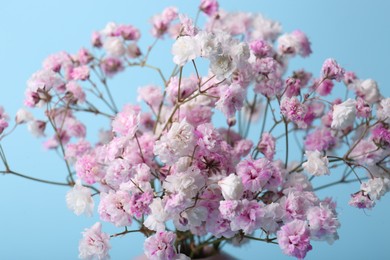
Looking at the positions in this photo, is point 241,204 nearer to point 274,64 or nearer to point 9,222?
point 274,64

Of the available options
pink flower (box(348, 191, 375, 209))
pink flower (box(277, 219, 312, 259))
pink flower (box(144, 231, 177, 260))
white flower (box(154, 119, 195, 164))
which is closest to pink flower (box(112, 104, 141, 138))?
white flower (box(154, 119, 195, 164))

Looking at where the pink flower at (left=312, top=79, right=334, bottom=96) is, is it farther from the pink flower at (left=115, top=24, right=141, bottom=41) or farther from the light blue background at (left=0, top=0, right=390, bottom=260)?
the light blue background at (left=0, top=0, right=390, bottom=260)

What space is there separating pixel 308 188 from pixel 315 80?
0.20m

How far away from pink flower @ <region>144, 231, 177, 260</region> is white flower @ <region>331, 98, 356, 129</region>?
0.31 meters

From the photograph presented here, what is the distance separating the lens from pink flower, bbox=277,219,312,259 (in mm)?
1067

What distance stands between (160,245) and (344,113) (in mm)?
348

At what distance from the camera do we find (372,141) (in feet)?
4.22

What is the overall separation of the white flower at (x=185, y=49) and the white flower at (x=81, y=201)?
0.26m

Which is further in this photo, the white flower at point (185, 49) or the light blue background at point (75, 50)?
the light blue background at point (75, 50)

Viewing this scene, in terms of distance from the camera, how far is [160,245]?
111 centimetres

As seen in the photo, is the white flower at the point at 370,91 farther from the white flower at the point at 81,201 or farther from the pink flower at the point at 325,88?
the white flower at the point at 81,201

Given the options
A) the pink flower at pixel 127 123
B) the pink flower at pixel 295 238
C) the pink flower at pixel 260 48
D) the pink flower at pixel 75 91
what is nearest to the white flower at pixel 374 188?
the pink flower at pixel 295 238

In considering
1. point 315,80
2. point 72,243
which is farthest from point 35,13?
point 315,80

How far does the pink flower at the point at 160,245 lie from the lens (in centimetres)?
111
